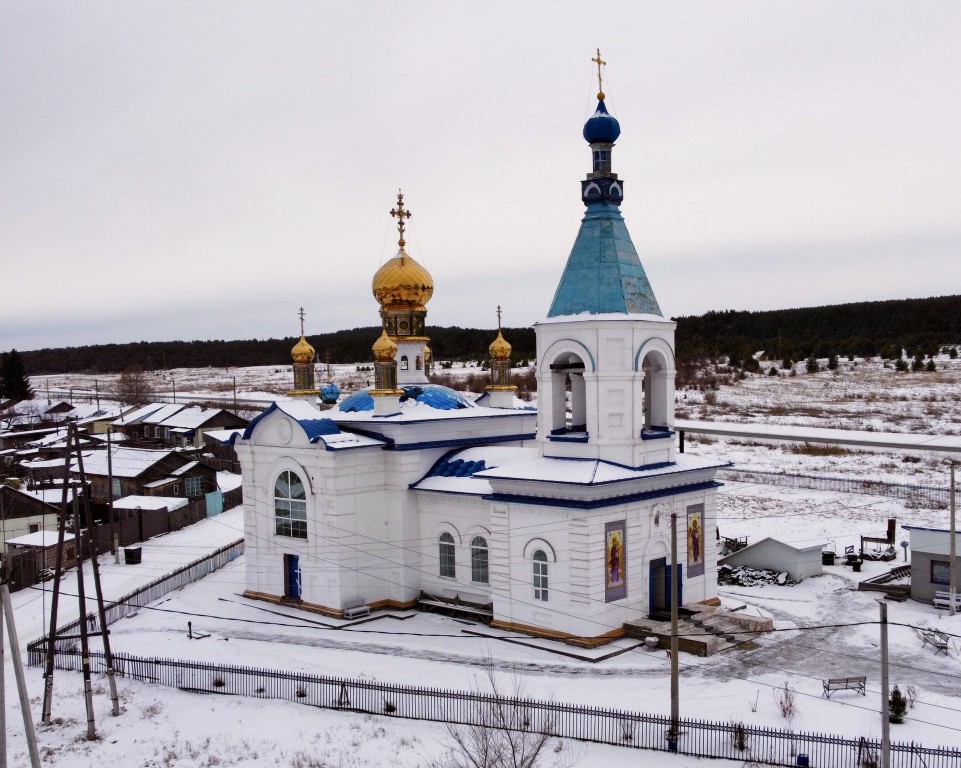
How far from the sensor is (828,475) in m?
36.2

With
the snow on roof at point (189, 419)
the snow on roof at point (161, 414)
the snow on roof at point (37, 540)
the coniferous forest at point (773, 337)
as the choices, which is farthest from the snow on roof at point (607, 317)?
the coniferous forest at point (773, 337)

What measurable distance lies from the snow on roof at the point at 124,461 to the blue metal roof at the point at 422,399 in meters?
16.9

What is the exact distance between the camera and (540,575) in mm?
18031

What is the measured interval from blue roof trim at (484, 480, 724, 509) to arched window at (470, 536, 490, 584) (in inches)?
57.2

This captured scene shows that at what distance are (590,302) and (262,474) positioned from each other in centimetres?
919

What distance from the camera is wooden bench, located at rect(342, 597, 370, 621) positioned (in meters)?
19.9

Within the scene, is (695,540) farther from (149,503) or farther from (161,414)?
(161,414)

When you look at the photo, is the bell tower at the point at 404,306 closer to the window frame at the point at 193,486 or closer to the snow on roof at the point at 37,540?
the snow on roof at the point at 37,540

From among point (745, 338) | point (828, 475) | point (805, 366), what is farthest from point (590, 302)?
point (745, 338)

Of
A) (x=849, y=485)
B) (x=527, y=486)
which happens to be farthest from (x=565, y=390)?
(x=849, y=485)

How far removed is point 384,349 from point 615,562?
7.64 metres

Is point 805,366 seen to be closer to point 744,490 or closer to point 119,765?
point 744,490

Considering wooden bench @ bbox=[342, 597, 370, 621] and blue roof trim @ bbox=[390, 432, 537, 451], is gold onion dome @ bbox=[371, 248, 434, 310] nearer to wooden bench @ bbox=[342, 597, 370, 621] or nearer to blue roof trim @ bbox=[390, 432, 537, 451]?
blue roof trim @ bbox=[390, 432, 537, 451]

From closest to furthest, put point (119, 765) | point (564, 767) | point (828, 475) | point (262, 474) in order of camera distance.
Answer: point (564, 767) < point (119, 765) < point (262, 474) < point (828, 475)
